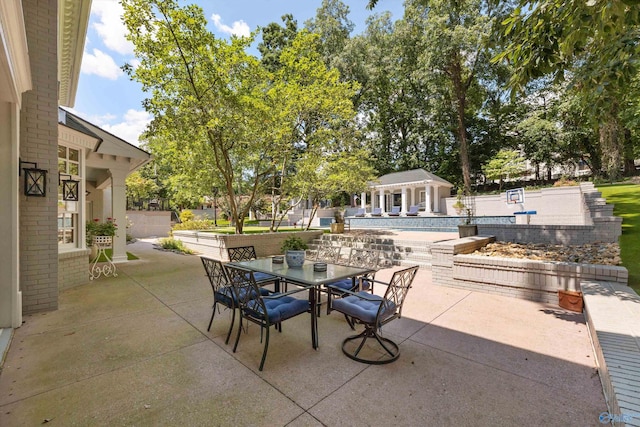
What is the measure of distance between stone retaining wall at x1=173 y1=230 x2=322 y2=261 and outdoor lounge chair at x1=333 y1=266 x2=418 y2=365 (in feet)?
22.5

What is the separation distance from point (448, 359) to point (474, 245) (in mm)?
4706

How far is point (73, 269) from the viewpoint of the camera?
6035mm

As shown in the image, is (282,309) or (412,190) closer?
(282,309)

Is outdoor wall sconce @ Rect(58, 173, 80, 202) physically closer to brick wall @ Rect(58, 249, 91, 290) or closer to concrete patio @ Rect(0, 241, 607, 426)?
brick wall @ Rect(58, 249, 91, 290)

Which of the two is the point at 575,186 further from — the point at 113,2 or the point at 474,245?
the point at 113,2

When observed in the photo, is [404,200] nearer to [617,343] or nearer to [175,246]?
[175,246]

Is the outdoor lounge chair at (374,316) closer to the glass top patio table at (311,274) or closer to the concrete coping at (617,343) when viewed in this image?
the glass top patio table at (311,274)

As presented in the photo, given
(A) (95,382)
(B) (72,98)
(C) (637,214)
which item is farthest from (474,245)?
(B) (72,98)

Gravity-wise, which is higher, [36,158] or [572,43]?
[572,43]

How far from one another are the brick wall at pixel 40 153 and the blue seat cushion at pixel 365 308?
4.78 metres

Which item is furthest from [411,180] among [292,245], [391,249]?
[292,245]

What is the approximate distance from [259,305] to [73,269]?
559cm

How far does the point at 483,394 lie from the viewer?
93.0 inches

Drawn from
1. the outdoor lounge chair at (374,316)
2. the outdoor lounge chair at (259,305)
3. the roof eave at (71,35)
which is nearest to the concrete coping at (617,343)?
the outdoor lounge chair at (374,316)
